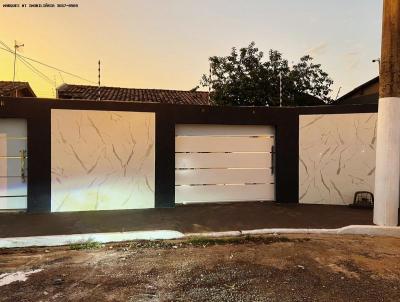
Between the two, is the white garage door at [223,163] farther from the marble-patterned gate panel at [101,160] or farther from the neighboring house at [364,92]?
the neighboring house at [364,92]

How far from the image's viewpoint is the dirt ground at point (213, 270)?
13.7 ft

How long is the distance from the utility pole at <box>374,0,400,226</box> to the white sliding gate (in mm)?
7979

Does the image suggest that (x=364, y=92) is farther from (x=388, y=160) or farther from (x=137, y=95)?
(x=137, y=95)

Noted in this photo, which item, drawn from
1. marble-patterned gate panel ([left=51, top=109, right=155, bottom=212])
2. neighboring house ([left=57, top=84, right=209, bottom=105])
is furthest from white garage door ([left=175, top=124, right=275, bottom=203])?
neighboring house ([left=57, top=84, right=209, bottom=105])

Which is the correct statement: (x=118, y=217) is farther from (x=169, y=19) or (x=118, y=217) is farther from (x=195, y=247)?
(x=169, y=19)

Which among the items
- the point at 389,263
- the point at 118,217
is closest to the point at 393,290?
the point at 389,263

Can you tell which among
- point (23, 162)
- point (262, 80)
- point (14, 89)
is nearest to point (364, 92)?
point (262, 80)

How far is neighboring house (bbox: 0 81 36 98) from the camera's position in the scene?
1771cm

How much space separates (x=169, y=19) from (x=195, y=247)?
8.33 m

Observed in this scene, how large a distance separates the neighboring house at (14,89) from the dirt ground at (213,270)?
13398 mm

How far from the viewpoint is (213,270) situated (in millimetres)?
4949

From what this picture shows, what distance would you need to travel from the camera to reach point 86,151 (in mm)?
8914

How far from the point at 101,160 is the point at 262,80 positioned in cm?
1227

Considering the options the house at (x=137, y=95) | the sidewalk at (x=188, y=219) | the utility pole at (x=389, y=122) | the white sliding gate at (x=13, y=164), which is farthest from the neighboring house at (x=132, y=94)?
the utility pole at (x=389, y=122)
